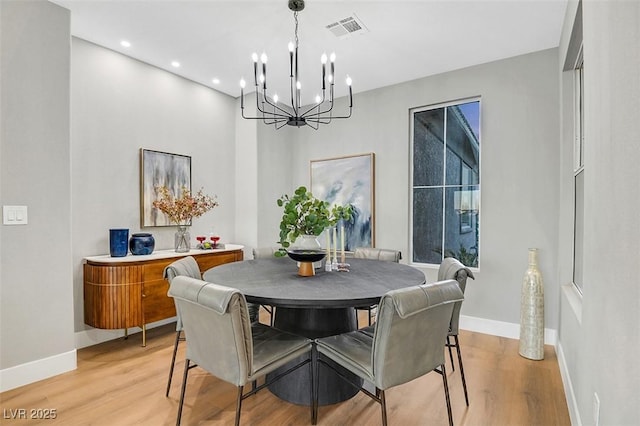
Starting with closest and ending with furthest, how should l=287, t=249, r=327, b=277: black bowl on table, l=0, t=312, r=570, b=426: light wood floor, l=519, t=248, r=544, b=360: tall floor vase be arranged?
l=0, t=312, r=570, b=426: light wood floor
l=287, t=249, r=327, b=277: black bowl on table
l=519, t=248, r=544, b=360: tall floor vase

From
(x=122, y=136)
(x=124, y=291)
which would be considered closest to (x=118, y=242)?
(x=124, y=291)

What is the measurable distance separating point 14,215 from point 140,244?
1024mm

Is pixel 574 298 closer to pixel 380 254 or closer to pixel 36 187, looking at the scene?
pixel 380 254

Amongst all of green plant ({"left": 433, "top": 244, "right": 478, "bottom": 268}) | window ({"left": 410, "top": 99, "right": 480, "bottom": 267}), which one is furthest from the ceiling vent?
green plant ({"left": 433, "top": 244, "right": 478, "bottom": 268})

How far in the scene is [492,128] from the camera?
11.9 feet

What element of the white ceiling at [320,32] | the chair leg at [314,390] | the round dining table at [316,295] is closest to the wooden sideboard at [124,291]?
the round dining table at [316,295]

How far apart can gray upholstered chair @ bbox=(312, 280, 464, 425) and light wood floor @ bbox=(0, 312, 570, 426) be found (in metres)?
0.51

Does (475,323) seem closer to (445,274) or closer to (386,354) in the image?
(445,274)

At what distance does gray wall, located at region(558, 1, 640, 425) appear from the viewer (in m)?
0.98

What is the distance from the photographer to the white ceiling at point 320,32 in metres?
2.67

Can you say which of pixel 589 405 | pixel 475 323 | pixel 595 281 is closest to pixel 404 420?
pixel 589 405

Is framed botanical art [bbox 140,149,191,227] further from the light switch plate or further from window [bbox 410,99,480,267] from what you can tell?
window [bbox 410,99,480,267]

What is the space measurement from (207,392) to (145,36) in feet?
10.0

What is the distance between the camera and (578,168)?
8.77 ft
